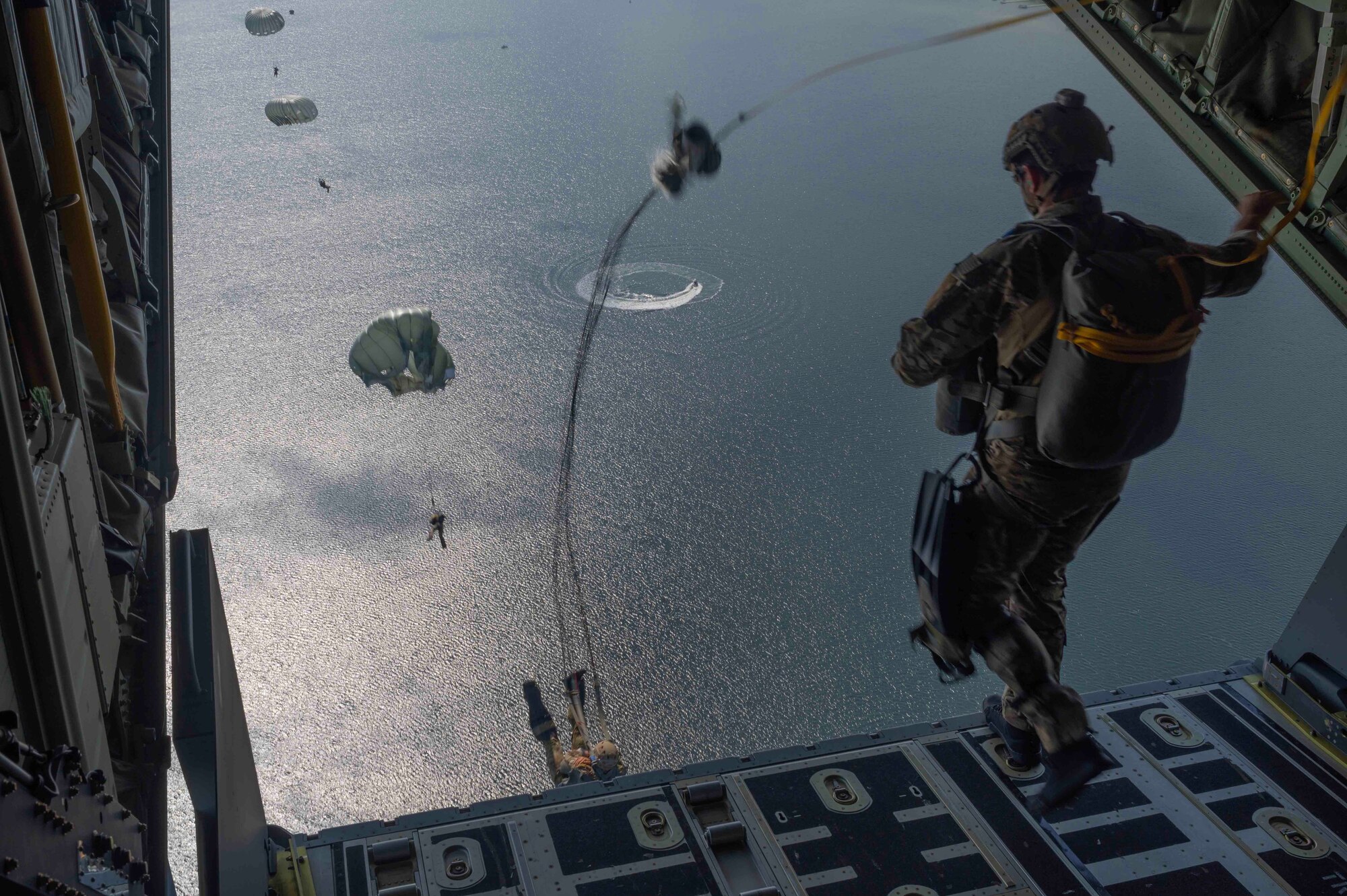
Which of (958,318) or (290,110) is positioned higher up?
(290,110)

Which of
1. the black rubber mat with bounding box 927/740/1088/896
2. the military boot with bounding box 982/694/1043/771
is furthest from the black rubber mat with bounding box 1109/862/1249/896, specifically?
the military boot with bounding box 982/694/1043/771

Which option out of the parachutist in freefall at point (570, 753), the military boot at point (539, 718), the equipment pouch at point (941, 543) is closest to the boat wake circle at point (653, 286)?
the parachutist in freefall at point (570, 753)

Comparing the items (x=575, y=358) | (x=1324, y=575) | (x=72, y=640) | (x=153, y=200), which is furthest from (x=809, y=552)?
(x=72, y=640)

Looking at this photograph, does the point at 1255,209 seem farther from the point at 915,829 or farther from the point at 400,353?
the point at 400,353

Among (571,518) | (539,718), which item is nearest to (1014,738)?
(539,718)

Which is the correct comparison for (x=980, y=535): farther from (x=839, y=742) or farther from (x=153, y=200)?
(x=153, y=200)

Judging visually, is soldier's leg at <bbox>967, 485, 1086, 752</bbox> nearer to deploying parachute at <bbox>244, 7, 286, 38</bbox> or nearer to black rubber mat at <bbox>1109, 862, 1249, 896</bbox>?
black rubber mat at <bbox>1109, 862, 1249, 896</bbox>

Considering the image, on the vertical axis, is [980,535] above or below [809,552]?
above
